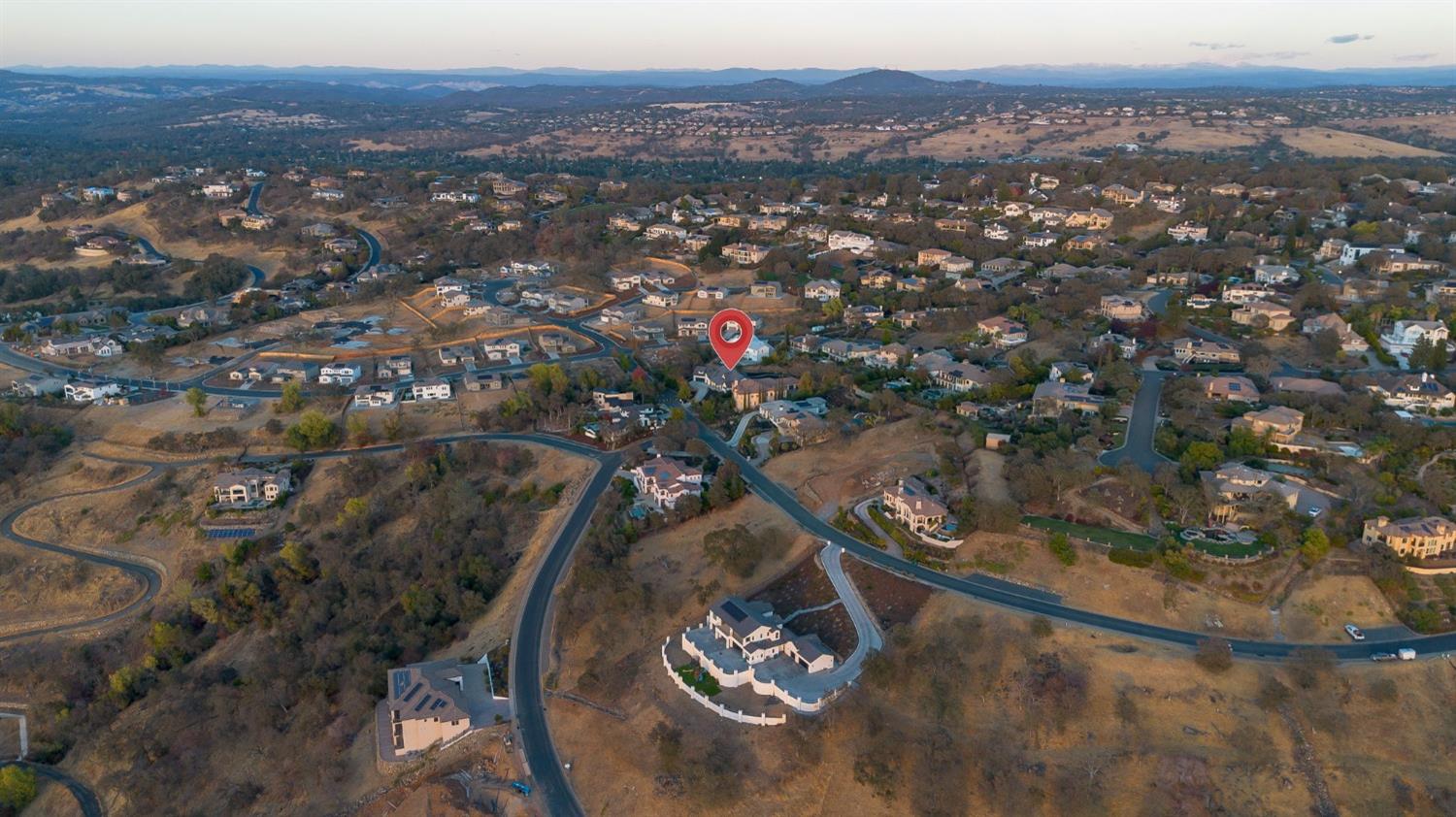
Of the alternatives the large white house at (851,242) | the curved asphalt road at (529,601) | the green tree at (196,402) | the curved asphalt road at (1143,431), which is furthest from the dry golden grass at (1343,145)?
the green tree at (196,402)

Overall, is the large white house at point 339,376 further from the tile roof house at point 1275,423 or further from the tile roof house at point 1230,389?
the tile roof house at point 1275,423

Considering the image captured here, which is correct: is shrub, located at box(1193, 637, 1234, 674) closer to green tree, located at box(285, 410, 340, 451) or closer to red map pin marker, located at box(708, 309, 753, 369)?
red map pin marker, located at box(708, 309, 753, 369)

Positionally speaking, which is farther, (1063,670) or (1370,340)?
(1370,340)

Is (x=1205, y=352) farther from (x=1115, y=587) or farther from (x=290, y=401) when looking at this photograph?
(x=290, y=401)

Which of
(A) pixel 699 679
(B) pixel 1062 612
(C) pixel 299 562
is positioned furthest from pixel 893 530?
(C) pixel 299 562

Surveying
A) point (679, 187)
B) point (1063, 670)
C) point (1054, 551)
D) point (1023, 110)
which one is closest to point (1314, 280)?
point (1054, 551)

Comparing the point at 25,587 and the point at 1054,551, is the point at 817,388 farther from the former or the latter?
the point at 25,587
